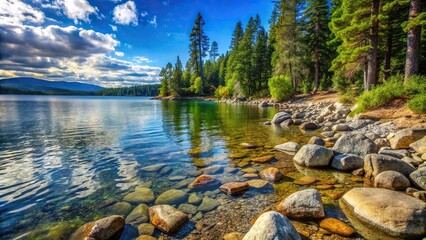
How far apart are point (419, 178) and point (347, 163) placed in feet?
5.17

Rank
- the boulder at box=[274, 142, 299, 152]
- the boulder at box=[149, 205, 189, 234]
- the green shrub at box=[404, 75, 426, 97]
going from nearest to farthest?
1. the boulder at box=[149, 205, 189, 234]
2. the boulder at box=[274, 142, 299, 152]
3. the green shrub at box=[404, 75, 426, 97]

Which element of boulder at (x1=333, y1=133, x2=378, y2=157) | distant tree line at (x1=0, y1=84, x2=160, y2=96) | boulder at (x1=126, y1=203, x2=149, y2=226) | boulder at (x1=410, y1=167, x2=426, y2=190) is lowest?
boulder at (x1=126, y1=203, x2=149, y2=226)

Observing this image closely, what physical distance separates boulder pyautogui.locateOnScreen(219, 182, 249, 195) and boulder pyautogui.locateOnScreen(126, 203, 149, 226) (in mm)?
1809

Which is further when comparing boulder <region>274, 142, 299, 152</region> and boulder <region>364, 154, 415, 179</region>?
boulder <region>274, 142, 299, 152</region>

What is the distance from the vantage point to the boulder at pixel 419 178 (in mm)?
4953

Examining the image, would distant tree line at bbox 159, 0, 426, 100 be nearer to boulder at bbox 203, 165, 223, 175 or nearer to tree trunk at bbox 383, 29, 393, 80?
tree trunk at bbox 383, 29, 393, 80

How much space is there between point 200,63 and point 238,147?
209 feet

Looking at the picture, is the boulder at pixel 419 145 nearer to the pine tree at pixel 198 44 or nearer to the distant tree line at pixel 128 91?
the pine tree at pixel 198 44

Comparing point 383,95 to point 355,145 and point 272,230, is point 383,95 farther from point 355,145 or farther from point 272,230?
point 272,230

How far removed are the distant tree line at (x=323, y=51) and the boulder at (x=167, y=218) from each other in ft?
43.8

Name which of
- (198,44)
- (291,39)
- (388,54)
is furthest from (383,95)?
(198,44)

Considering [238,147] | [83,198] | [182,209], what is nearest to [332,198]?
[182,209]

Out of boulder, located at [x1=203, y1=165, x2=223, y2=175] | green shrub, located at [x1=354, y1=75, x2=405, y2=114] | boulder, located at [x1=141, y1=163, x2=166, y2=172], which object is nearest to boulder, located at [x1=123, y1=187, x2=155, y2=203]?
boulder, located at [x1=141, y1=163, x2=166, y2=172]

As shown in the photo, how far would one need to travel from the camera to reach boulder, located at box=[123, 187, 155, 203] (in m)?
5.13
